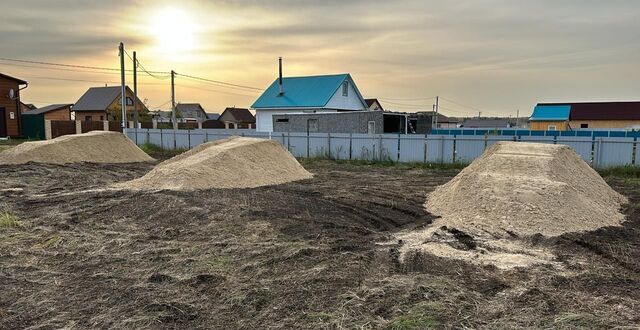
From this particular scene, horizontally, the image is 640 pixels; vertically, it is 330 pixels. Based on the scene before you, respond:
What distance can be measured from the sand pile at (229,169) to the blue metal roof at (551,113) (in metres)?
38.4

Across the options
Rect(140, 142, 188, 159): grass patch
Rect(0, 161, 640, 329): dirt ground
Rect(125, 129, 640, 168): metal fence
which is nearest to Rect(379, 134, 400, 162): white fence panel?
Rect(125, 129, 640, 168): metal fence

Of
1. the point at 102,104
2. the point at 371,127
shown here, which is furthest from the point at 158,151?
the point at 102,104

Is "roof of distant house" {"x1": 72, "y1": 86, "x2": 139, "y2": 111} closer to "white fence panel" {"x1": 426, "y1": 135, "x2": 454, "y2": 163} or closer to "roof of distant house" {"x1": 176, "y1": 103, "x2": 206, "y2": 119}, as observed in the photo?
"roof of distant house" {"x1": 176, "y1": 103, "x2": 206, "y2": 119}

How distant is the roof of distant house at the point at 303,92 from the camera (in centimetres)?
3362

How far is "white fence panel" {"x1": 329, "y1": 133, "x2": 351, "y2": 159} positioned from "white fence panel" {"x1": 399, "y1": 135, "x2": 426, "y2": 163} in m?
2.70

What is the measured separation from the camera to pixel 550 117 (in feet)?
146

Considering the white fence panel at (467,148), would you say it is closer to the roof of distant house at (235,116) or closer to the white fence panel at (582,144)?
the white fence panel at (582,144)

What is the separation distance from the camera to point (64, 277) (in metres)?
5.06

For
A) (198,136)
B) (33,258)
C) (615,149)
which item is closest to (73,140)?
(198,136)

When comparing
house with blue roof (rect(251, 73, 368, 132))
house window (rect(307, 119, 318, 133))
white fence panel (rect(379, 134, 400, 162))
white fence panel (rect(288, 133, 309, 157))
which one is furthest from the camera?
house with blue roof (rect(251, 73, 368, 132))

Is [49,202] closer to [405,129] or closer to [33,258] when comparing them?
[33,258]

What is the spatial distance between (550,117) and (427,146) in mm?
32449

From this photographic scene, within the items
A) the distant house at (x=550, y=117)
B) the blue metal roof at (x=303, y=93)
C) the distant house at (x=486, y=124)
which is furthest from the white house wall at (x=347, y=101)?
the distant house at (x=486, y=124)

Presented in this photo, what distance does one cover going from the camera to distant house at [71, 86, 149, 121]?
54.5 metres
